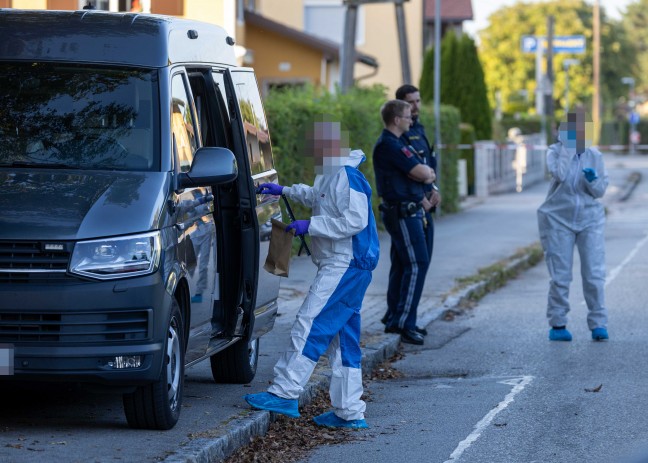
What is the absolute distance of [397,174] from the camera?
1082 cm

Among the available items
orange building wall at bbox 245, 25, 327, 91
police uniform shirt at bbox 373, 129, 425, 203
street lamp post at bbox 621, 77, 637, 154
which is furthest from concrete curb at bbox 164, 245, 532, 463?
street lamp post at bbox 621, 77, 637, 154

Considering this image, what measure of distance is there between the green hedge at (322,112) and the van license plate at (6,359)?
5688 mm

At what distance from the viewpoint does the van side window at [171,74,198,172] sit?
7.20m

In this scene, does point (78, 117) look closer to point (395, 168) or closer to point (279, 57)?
point (395, 168)

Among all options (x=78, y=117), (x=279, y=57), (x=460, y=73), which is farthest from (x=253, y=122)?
(x=279, y=57)

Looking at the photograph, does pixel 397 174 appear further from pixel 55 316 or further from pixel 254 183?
pixel 55 316

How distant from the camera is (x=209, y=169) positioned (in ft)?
22.9

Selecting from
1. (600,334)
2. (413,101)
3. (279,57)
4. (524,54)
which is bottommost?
(600,334)

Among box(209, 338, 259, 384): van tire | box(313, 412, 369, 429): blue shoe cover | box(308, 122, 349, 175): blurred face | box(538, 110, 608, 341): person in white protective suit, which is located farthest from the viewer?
box(538, 110, 608, 341): person in white protective suit

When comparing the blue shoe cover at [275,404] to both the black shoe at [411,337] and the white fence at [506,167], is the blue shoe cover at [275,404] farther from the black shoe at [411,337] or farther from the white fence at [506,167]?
the white fence at [506,167]

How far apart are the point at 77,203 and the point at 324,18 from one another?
3553 cm

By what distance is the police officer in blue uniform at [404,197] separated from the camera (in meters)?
10.7

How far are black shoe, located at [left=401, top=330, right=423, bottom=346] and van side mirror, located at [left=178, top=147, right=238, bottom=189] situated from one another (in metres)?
4.36

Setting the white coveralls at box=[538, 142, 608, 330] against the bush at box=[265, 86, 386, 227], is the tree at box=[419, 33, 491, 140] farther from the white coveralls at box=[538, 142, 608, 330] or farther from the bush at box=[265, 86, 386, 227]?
the white coveralls at box=[538, 142, 608, 330]
